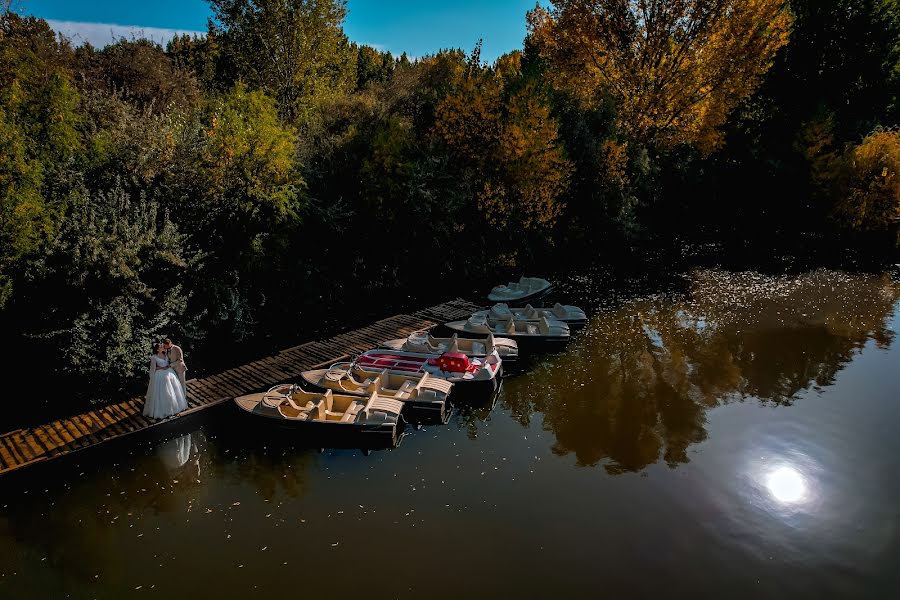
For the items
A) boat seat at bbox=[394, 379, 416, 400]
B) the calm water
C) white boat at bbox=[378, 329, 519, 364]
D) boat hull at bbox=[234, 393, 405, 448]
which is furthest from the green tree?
boat seat at bbox=[394, 379, 416, 400]

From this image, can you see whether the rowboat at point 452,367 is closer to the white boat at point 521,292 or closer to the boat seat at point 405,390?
the boat seat at point 405,390

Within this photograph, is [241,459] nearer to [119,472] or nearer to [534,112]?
[119,472]

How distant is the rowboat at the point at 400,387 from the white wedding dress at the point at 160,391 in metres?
4.03

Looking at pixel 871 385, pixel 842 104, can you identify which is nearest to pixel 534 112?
pixel 871 385

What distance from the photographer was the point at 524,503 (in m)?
12.6

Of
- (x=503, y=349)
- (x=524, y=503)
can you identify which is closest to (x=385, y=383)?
(x=503, y=349)

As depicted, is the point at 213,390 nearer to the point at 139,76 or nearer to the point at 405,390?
the point at 405,390

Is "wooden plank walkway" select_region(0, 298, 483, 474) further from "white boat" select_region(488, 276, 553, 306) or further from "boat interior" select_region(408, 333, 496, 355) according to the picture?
"boat interior" select_region(408, 333, 496, 355)

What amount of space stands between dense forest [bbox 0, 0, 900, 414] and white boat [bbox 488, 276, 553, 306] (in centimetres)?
477

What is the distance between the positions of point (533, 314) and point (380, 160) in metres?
11.6

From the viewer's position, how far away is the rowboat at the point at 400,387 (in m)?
16.4

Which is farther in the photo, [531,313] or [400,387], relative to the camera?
[531,313]

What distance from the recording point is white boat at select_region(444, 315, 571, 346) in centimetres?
2164

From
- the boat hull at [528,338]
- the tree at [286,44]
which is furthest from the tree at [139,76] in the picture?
the boat hull at [528,338]
